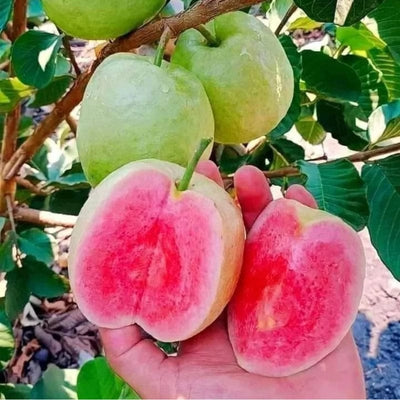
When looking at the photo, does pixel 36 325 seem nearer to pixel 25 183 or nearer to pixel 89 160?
pixel 25 183

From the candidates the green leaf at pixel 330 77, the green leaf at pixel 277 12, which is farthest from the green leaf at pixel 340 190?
the green leaf at pixel 277 12

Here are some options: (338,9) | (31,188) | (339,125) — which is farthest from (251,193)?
(31,188)

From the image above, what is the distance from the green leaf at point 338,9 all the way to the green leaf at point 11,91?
586mm

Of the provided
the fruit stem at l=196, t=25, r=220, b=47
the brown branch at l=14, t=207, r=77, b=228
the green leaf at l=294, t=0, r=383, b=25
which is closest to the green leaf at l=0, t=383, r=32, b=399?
the brown branch at l=14, t=207, r=77, b=228

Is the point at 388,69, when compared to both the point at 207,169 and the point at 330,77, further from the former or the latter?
the point at 207,169

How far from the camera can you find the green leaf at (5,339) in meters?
1.24

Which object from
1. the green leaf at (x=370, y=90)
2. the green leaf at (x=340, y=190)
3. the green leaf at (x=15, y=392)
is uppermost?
the green leaf at (x=340, y=190)

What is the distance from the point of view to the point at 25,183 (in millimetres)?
1553

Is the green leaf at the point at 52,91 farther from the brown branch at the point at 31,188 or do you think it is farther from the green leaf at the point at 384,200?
the green leaf at the point at 384,200

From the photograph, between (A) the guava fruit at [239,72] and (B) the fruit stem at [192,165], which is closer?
(B) the fruit stem at [192,165]

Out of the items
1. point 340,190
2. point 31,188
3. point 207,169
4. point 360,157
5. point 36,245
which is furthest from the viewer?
point 31,188

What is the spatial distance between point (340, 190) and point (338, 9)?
323 millimetres

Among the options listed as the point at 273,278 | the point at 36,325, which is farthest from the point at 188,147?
the point at 36,325

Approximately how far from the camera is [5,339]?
1.26 meters
